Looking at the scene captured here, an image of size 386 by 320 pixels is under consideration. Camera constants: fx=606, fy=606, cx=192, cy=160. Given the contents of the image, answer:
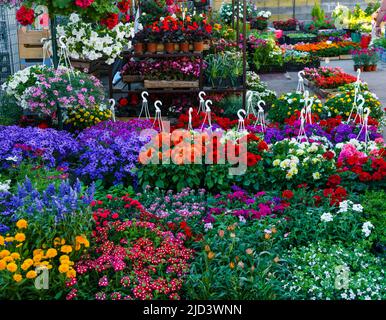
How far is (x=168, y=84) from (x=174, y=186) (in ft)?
9.69

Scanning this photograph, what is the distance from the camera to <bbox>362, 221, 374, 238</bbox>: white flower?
3.97 m

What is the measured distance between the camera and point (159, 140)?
17.7 feet

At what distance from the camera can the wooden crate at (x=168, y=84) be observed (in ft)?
25.7

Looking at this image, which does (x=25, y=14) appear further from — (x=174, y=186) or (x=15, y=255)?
(x=15, y=255)

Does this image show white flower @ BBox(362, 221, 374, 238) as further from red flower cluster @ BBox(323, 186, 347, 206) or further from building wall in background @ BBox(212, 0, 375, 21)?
building wall in background @ BBox(212, 0, 375, 21)

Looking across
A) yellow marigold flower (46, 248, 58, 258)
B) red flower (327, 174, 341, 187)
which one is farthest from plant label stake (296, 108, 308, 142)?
yellow marigold flower (46, 248, 58, 258)

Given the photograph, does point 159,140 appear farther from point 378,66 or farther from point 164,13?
point 378,66

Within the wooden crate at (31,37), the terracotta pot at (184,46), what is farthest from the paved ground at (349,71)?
the wooden crate at (31,37)

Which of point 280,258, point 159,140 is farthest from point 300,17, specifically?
point 280,258

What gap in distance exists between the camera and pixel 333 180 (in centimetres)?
484

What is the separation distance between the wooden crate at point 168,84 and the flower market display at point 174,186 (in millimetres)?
20

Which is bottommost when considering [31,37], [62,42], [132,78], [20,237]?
[20,237]

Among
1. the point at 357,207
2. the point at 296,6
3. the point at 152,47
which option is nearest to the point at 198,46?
the point at 152,47
